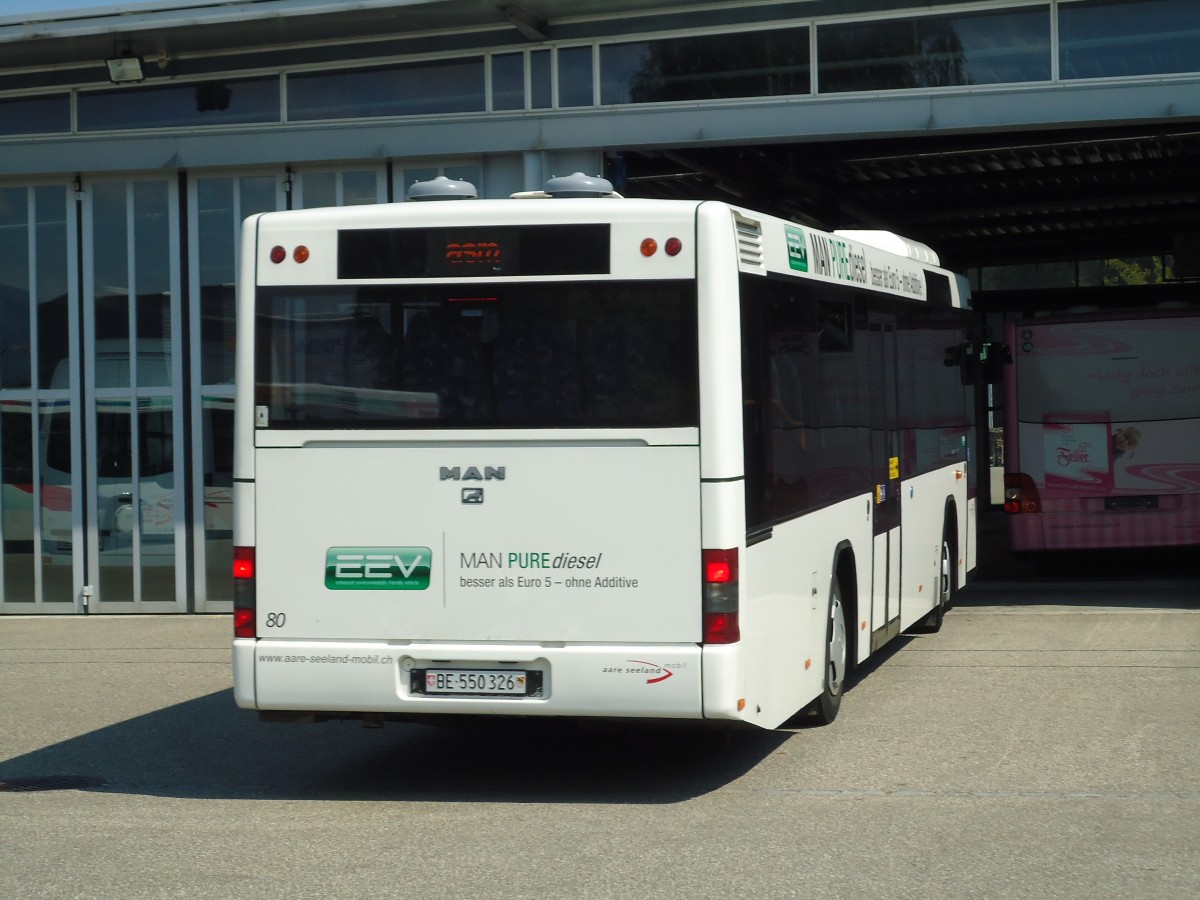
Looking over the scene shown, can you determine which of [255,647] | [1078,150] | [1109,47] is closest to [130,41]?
[1109,47]

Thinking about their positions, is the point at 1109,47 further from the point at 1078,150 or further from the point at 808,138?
the point at 1078,150

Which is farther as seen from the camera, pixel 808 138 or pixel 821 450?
pixel 808 138

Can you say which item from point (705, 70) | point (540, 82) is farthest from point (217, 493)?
point (705, 70)

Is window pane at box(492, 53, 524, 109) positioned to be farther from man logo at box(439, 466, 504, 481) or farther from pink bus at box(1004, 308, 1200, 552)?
man logo at box(439, 466, 504, 481)

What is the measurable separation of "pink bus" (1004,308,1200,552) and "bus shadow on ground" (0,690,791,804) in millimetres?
9464

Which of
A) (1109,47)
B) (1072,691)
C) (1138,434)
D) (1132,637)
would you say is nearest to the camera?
(1072,691)

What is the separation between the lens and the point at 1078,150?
21.4 metres

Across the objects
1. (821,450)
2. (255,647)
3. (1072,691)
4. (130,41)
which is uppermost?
(130,41)

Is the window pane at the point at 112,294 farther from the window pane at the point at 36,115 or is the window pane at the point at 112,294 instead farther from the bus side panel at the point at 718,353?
the bus side panel at the point at 718,353

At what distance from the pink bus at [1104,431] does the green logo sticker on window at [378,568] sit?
11426mm

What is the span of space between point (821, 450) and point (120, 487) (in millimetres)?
9411

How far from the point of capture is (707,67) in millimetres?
15430

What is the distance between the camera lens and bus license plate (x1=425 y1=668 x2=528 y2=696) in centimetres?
798

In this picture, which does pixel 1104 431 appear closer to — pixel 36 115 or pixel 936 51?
pixel 936 51
